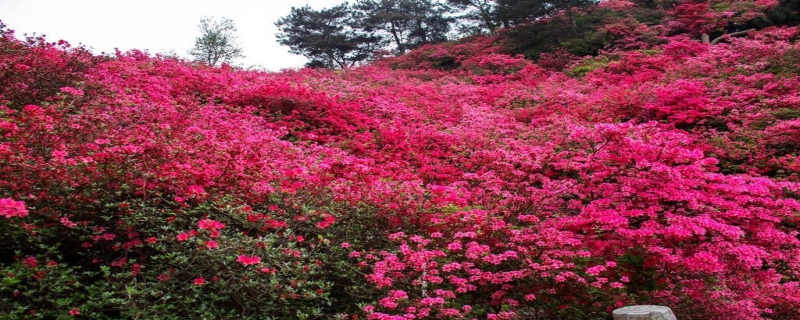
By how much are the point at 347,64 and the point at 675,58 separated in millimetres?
18353

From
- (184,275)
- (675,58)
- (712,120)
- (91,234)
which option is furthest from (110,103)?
(675,58)

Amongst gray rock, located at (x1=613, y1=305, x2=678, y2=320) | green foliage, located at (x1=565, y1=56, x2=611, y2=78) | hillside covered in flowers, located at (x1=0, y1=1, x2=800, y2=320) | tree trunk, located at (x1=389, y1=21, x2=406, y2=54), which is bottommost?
gray rock, located at (x1=613, y1=305, x2=678, y2=320)

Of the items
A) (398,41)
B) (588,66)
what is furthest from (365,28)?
(588,66)

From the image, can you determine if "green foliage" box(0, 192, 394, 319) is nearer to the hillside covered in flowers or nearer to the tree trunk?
the hillside covered in flowers

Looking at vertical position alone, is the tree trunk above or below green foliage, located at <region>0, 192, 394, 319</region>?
above

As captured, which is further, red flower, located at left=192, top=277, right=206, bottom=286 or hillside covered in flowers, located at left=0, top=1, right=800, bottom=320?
hillside covered in flowers, located at left=0, top=1, right=800, bottom=320

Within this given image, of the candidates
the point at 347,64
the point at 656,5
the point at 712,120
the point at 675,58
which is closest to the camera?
the point at 712,120

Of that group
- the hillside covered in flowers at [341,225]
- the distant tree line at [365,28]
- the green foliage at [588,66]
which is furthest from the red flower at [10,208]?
the distant tree line at [365,28]

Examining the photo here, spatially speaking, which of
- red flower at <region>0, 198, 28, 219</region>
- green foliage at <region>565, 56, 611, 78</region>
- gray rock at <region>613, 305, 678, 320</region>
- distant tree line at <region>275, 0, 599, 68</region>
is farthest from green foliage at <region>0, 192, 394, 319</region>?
distant tree line at <region>275, 0, 599, 68</region>

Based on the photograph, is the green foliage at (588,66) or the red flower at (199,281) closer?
the red flower at (199,281)

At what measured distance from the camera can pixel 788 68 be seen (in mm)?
9734

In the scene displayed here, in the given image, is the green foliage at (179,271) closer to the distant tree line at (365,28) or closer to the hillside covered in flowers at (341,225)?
the hillside covered in flowers at (341,225)

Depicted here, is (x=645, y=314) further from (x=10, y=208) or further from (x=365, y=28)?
(x=365, y=28)

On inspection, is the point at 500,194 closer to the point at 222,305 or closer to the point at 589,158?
the point at 589,158
